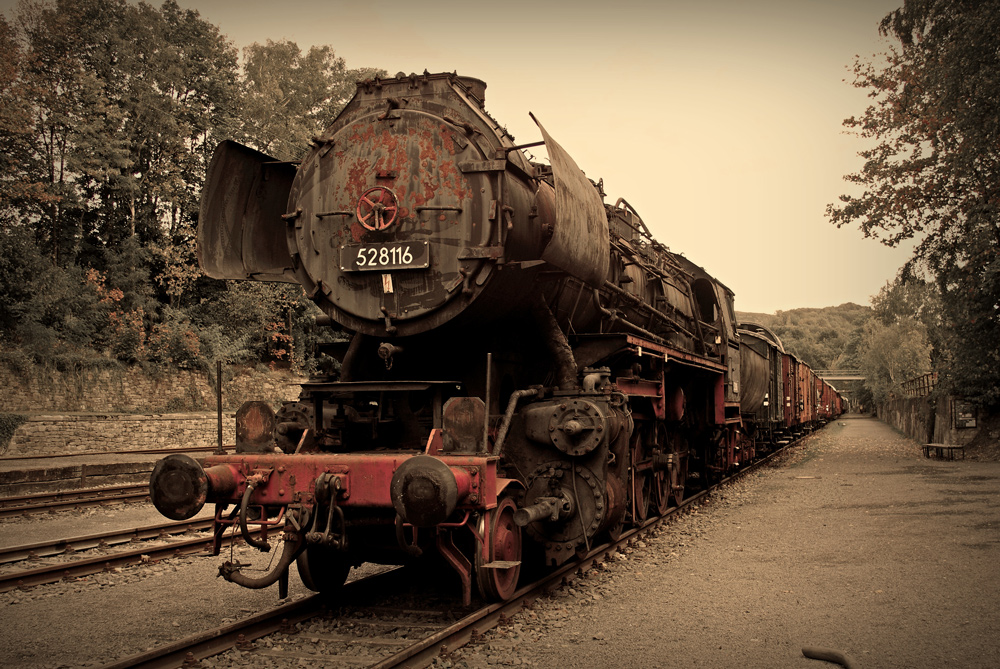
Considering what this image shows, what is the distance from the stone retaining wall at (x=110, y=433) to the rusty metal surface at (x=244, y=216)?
1558 cm

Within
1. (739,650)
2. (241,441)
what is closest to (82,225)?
(241,441)

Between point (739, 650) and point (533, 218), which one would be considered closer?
point (739, 650)

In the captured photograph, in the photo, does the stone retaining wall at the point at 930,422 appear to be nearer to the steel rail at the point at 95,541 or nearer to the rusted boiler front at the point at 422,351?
the rusted boiler front at the point at 422,351

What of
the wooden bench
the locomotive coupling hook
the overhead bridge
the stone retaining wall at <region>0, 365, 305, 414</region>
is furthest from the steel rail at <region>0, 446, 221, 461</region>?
the overhead bridge

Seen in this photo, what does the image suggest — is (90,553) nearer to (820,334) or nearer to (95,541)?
(95,541)

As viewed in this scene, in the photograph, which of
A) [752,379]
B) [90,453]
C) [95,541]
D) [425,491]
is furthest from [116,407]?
[425,491]

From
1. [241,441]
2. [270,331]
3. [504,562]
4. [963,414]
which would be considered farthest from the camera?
[270,331]

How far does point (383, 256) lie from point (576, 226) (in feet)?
5.17

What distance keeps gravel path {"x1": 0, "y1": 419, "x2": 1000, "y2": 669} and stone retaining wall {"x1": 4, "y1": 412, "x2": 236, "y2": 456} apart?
11087mm

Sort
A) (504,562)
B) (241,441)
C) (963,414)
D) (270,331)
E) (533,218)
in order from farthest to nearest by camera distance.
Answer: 1. (270,331)
2. (963,414)
3. (533,218)
4. (241,441)
5. (504,562)

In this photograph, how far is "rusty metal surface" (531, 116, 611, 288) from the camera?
5.63 m

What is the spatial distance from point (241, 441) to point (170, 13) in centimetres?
2895

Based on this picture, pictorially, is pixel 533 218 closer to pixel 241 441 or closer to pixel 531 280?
pixel 531 280

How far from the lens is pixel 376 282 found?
5590 millimetres
